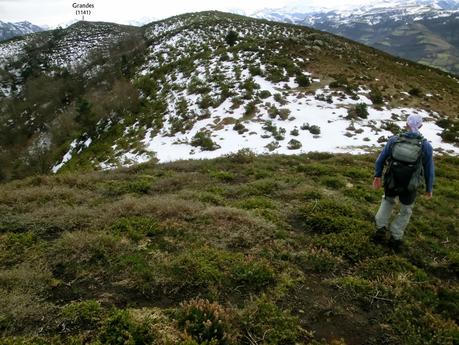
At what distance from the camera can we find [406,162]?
21.0 feet

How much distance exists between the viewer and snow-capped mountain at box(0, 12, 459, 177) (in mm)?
19219

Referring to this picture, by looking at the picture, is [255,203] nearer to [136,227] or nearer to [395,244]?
[136,227]

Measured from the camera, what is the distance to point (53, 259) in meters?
6.11

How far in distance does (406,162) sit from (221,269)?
4.11m

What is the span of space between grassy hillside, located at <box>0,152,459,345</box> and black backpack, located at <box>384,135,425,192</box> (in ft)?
4.91

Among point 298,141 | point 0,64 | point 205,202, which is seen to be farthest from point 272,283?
point 0,64

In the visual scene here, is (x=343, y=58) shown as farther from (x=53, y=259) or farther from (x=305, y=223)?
(x=53, y=259)

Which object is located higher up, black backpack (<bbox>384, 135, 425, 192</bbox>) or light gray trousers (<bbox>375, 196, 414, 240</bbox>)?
black backpack (<bbox>384, 135, 425, 192</bbox>)

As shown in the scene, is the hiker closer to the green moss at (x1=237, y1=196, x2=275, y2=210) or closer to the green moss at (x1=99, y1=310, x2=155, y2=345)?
the green moss at (x1=237, y1=196, x2=275, y2=210)

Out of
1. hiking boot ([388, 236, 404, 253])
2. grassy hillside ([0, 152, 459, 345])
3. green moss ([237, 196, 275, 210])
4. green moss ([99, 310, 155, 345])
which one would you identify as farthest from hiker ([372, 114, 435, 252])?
green moss ([99, 310, 155, 345])

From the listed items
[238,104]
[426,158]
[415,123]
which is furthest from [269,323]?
[238,104]

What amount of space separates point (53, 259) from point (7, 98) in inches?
3060

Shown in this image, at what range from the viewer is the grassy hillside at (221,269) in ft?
15.1

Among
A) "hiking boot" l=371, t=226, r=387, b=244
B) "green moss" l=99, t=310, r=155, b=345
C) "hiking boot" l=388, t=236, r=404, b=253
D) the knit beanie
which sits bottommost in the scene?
"hiking boot" l=388, t=236, r=404, b=253
